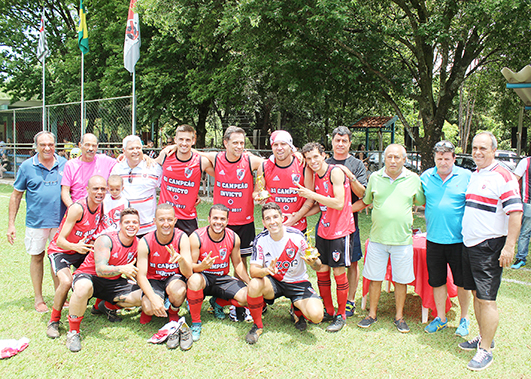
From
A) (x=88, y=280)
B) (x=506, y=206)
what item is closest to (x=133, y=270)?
(x=88, y=280)

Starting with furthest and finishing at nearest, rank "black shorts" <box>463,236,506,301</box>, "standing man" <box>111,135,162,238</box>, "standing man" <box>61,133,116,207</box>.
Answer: "standing man" <box>111,135,162,238</box> → "standing man" <box>61,133,116,207</box> → "black shorts" <box>463,236,506,301</box>

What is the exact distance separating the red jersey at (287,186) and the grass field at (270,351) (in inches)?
Result: 48.3

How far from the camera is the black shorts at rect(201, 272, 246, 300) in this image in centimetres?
439

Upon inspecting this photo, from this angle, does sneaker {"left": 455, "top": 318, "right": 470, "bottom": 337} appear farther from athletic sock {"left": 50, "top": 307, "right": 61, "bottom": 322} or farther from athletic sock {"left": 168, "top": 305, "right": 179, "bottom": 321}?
athletic sock {"left": 50, "top": 307, "right": 61, "bottom": 322}

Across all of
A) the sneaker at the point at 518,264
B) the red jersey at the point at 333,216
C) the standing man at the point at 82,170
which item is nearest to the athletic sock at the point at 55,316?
the standing man at the point at 82,170

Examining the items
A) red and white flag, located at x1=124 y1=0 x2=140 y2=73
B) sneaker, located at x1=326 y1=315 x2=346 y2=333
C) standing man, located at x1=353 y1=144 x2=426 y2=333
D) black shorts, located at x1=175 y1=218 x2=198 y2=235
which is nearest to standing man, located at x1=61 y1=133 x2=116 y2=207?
black shorts, located at x1=175 y1=218 x2=198 y2=235

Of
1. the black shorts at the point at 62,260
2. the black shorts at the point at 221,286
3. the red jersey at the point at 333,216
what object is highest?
the red jersey at the point at 333,216

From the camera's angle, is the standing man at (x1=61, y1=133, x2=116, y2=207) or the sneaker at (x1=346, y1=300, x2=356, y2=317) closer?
the sneaker at (x1=346, y1=300, x2=356, y2=317)

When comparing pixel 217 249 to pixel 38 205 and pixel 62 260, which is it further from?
pixel 38 205

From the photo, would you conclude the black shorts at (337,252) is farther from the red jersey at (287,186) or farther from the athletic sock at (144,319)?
the athletic sock at (144,319)

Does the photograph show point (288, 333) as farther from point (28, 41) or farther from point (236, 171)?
point (28, 41)

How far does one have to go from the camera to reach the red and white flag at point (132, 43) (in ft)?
39.4

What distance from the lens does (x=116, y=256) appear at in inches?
166

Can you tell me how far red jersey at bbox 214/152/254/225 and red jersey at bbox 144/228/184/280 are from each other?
31.3 inches
